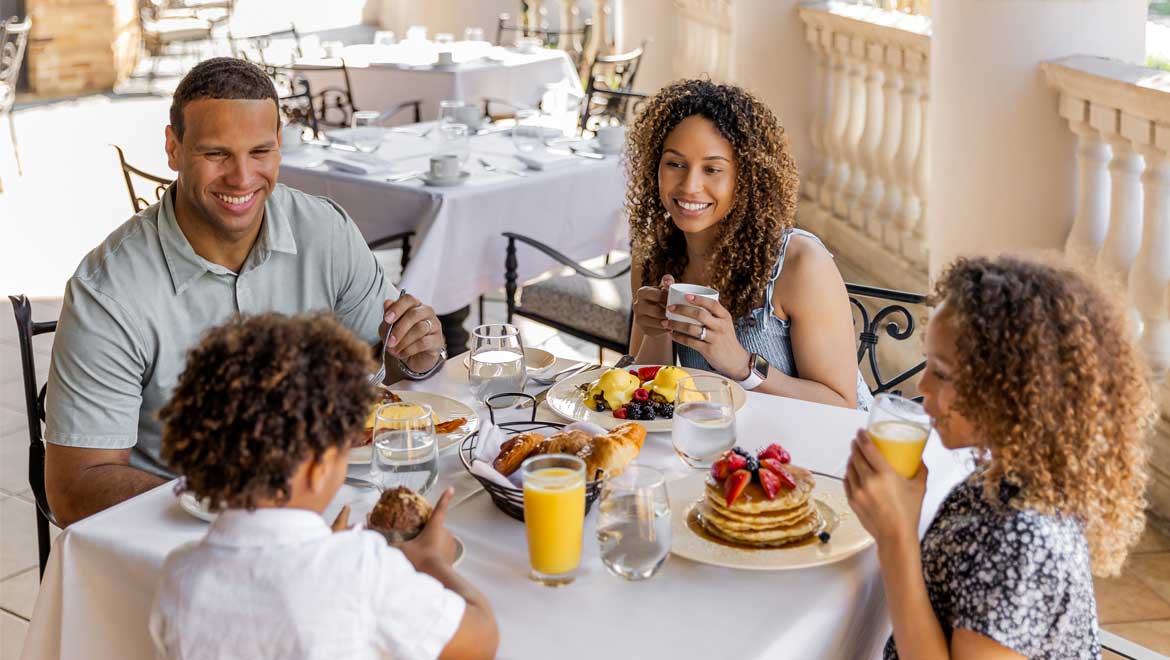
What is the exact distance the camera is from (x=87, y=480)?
186cm

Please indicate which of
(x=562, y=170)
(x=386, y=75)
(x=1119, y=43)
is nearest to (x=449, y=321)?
(x=562, y=170)

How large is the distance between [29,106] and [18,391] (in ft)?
22.9

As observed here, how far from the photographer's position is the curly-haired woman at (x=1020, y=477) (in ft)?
4.20

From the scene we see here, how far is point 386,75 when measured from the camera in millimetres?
6242

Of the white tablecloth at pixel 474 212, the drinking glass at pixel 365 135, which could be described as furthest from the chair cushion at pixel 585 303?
the drinking glass at pixel 365 135

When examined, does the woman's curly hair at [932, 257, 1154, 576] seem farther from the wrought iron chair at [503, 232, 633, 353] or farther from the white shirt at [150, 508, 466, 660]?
the wrought iron chair at [503, 232, 633, 353]

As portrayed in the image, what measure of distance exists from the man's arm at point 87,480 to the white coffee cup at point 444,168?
2049mm

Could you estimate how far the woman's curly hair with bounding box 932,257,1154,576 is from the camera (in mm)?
1298

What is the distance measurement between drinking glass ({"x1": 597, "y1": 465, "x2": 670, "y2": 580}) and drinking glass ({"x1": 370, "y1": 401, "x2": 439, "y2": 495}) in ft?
0.88

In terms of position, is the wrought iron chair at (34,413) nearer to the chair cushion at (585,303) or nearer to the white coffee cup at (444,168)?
the chair cushion at (585,303)

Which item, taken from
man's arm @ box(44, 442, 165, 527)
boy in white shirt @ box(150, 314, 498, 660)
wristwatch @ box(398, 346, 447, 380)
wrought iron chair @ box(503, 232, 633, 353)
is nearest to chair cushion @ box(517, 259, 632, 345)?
wrought iron chair @ box(503, 232, 633, 353)

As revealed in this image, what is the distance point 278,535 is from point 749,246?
1312mm

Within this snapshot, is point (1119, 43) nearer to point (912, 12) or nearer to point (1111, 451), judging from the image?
point (912, 12)

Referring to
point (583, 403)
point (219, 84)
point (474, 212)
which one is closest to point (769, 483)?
point (583, 403)
